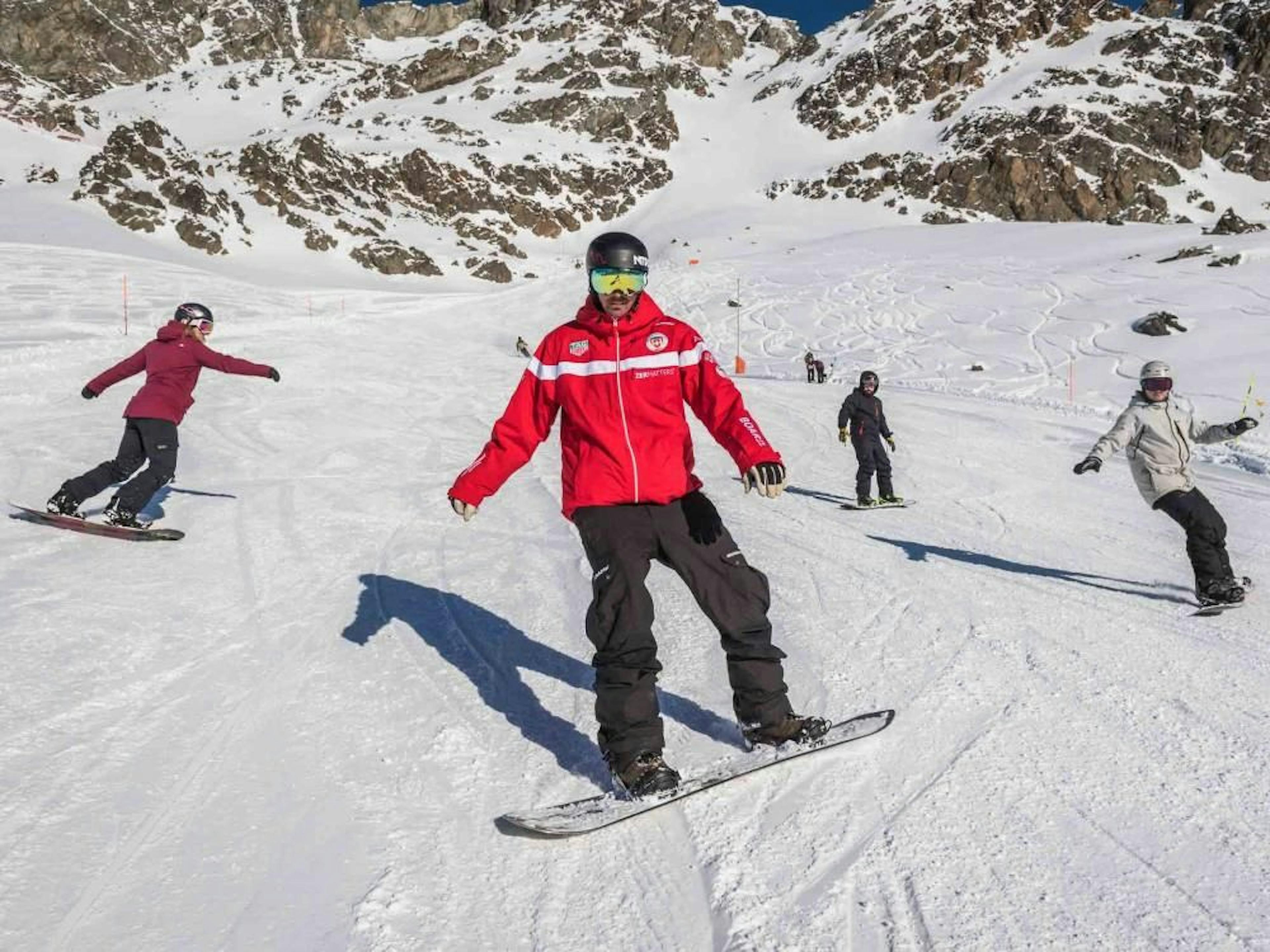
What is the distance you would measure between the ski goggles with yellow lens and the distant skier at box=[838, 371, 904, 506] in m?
5.69

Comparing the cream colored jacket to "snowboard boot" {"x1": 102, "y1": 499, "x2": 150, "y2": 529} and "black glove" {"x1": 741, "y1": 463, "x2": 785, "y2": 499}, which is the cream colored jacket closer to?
"black glove" {"x1": 741, "y1": 463, "x2": 785, "y2": 499}

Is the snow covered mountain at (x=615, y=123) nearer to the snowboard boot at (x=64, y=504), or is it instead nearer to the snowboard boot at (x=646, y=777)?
the snowboard boot at (x=64, y=504)

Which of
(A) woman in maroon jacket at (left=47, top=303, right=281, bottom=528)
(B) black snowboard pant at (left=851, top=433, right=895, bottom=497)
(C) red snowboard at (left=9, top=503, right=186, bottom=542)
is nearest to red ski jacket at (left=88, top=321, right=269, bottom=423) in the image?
(A) woman in maroon jacket at (left=47, top=303, right=281, bottom=528)

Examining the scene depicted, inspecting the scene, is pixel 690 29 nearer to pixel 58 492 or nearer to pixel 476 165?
pixel 476 165

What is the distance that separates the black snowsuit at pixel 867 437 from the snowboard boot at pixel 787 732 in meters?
5.40

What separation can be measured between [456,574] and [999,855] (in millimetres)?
3931

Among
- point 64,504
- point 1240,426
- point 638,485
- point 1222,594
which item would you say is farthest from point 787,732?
point 64,504

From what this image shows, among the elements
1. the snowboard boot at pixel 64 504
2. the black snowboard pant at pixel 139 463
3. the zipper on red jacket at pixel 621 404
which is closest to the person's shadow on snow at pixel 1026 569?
the zipper on red jacket at pixel 621 404

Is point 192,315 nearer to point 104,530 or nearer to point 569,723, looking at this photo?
point 104,530

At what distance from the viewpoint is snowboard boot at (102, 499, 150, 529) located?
19.5ft

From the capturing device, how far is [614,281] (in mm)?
2873

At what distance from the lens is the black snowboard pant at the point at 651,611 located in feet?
9.31

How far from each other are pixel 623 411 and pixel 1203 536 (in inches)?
159

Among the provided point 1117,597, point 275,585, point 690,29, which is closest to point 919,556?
point 1117,597
